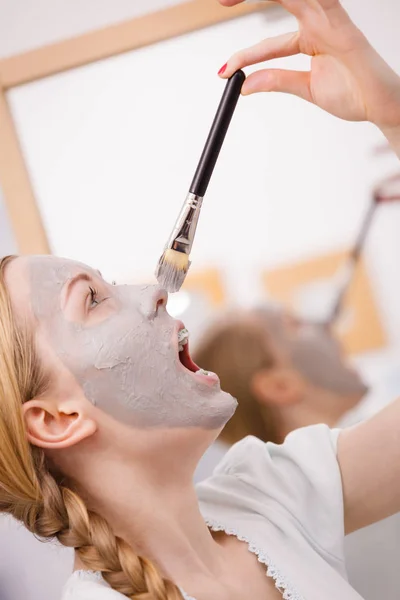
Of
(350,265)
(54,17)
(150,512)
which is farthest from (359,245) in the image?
(54,17)

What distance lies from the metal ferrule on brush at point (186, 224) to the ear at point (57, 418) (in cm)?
19

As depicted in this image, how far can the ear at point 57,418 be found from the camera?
0.70 m

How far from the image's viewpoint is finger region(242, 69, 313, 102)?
793 millimetres

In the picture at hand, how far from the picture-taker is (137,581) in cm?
67

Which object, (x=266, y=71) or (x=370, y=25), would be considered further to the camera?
(x=370, y=25)

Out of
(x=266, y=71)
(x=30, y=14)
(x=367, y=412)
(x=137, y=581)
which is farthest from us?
(x=30, y=14)

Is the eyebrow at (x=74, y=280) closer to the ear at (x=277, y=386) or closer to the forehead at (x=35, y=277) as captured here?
the forehead at (x=35, y=277)

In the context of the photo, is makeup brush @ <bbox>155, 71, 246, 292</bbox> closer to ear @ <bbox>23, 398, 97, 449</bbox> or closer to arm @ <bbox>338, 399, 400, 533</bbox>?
ear @ <bbox>23, 398, 97, 449</bbox>

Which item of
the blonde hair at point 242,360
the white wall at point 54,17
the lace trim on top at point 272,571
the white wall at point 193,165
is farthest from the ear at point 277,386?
the white wall at point 54,17

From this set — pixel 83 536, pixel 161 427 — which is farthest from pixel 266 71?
pixel 83 536

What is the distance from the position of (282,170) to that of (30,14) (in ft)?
1.51

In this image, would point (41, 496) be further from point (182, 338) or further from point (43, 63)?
point (43, 63)

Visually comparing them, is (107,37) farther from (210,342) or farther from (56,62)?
(210,342)

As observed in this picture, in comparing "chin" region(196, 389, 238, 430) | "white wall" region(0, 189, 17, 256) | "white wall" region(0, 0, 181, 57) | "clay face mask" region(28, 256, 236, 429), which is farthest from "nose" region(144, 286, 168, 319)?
"white wall" region(0, 0, 181, 57)
